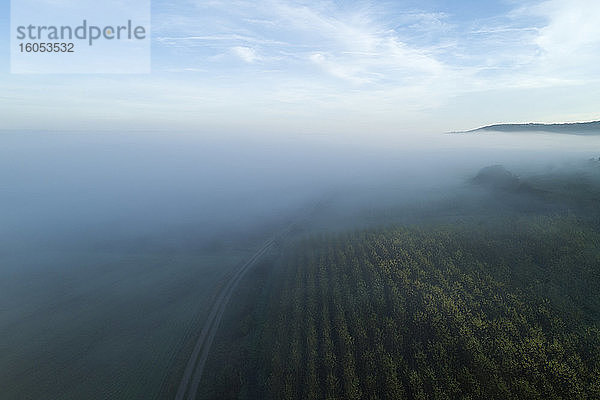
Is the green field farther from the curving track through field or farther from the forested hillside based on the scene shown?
the forested hillside

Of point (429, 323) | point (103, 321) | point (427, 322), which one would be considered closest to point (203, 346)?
point (103, 321)

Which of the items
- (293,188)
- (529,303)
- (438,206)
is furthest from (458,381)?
(293,188)

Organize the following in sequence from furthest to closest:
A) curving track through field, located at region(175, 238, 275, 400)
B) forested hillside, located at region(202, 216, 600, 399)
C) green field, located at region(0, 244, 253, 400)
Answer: green field, located at region(0, 244, 253, 400)
curving track through field, located at region(175, 238, 275, 400)
forested hillside, located at region(202, 216, 600, 399)

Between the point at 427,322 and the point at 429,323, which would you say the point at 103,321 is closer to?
the point at 427,322

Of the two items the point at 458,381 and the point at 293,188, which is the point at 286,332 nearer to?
the point at 458,381

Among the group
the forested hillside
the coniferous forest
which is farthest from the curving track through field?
the forested hillside

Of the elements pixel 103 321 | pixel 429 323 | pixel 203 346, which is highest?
pixel 429 323
